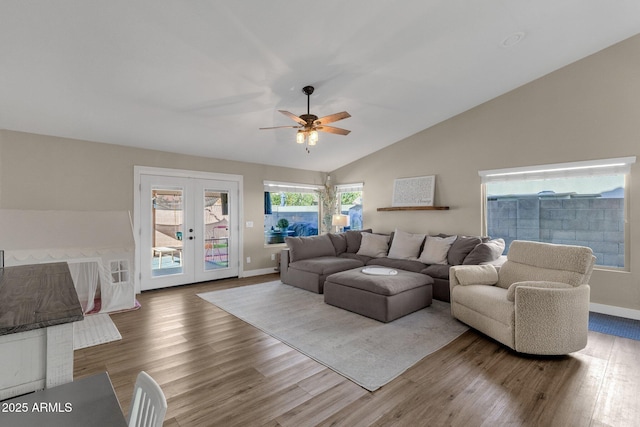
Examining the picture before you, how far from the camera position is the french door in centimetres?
511

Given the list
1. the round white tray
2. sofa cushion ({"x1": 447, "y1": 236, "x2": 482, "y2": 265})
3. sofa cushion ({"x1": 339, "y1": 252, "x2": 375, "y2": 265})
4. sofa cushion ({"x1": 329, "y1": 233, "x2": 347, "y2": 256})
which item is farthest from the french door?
sofa cushion ({"x1": 447, "y1": 236, "x2": 482, "y2": 265})

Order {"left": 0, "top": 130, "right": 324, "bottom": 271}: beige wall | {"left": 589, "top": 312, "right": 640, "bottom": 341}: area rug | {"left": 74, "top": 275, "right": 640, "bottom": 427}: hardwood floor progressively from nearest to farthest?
1. {"left": 74, "top": 275, "right": 640, "bottom": 427}: hardwood floor
2. {"left": 589, "top": 312, "right": 640, "bottom": 341}: area rug
3. {"left": 0, "top": 130, "right": 324, "bottom": 271}: beige wall

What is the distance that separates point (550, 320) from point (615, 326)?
1.73 metres

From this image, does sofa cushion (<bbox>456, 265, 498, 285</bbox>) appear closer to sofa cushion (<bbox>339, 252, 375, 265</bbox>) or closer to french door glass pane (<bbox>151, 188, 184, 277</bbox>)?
sofa cushion (<bbox>339, 252, 375, 265</bbox>)

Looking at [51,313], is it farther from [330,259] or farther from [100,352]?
[330,259]

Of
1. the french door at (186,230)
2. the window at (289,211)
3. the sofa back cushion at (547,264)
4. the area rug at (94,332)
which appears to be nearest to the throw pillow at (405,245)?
the sofa back cushion at (547,264)

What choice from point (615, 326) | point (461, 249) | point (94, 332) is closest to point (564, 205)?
point (461, 249)

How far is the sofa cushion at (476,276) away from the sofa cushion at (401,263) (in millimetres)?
1224

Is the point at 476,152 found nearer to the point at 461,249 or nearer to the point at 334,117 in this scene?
the point at 461,249

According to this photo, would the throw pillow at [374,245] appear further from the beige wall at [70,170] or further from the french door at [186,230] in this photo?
the beige wall at [70,170]

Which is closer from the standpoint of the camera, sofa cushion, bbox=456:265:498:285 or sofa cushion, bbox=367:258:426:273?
sofa cushion, bbox=456:265:498:285

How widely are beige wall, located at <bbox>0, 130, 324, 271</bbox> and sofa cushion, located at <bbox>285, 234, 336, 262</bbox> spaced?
2.20 meters

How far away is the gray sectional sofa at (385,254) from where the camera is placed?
453cm

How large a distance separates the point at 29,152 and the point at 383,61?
192 inches
